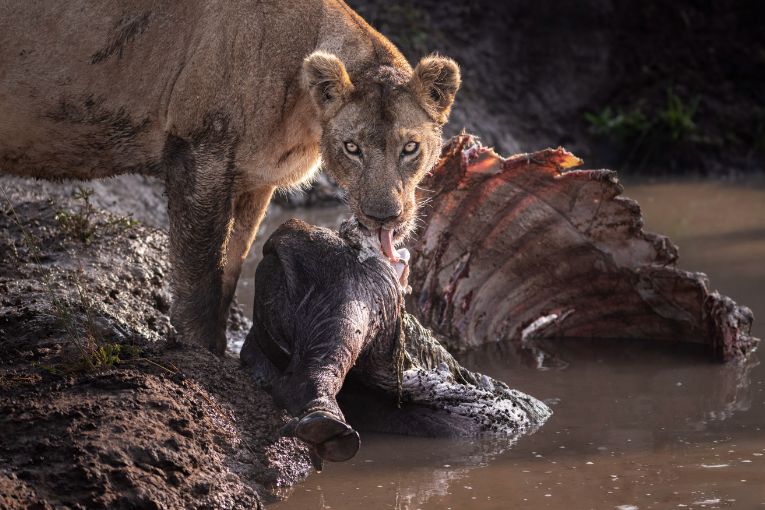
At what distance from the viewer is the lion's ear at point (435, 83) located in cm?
612

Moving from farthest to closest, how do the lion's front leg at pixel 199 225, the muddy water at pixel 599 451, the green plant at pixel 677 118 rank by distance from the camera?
the green plant at pixel 677 118 < the lion's front leg at pixel 199 225 < the muddy water at pixel 599 451

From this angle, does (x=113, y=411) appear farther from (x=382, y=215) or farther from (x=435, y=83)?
(x=435, y=83)

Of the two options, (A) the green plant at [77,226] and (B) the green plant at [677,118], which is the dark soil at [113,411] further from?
(B) the green plant at [677,118]

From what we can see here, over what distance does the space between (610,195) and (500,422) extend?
1942mm

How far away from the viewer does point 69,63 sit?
6.42 metres

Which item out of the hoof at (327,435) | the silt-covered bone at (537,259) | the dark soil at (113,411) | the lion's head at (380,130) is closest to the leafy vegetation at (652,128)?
the silt-covered bone at (537,259)

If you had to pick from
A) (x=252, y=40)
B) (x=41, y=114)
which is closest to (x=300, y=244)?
(x=252, y=40)

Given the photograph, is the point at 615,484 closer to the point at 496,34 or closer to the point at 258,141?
the point at 258,141

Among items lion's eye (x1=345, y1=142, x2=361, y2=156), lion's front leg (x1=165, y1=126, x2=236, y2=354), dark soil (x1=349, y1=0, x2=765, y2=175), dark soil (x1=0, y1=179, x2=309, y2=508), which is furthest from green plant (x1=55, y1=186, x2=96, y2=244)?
dark soil (x1=349, y1=0, x2=765, y2=175)

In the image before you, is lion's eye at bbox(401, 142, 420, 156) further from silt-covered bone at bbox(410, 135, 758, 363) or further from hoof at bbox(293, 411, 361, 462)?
hoof at bbox(293, 411, 361, 462)

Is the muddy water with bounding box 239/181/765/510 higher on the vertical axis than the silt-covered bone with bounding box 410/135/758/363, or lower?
lower

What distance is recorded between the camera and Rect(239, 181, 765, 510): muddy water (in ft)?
16.0

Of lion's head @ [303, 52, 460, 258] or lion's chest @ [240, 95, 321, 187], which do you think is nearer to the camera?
lion's head @ [303, 52, 460, 258]

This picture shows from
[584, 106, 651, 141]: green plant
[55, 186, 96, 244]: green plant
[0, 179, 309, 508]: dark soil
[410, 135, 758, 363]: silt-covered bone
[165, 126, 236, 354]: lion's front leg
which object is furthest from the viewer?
[584, 106, 651, 141]: green plant
